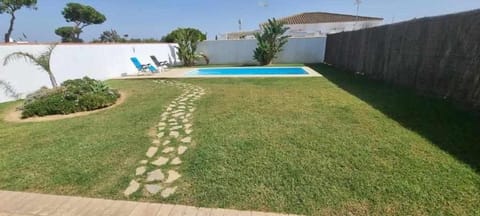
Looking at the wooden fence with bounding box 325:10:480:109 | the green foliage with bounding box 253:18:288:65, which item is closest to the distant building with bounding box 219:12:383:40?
the green foliage with bounding box 253:18:288:65

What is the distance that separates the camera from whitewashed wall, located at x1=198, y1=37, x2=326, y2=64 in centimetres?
2170

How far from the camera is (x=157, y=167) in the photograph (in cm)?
386

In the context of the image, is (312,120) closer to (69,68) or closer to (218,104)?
(218,104)

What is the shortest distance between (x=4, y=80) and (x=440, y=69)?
12.7 m

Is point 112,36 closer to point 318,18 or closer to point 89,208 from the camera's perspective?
point 318,18

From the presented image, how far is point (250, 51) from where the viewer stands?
2258 centimetres

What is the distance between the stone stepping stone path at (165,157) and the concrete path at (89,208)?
256 millimetres

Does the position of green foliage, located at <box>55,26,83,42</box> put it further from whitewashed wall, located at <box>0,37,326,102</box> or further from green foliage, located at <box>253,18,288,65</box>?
green foliage, located at <box>253,18,288,65</box>

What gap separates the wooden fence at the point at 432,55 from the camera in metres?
5.92

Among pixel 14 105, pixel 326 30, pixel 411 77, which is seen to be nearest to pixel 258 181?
pixel 411 77

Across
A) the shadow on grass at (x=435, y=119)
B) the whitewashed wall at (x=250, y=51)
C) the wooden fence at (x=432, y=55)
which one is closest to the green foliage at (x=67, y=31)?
the whitewashed wall at (x=250, y=51)

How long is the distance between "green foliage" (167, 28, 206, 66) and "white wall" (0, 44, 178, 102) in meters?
1.94

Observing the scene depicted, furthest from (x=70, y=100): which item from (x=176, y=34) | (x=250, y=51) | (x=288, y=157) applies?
(x=250, y=51)

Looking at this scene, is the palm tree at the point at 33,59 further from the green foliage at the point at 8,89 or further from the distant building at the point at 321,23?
the distant building at the point at 321,23
